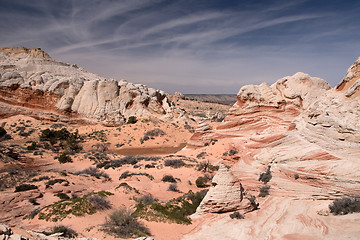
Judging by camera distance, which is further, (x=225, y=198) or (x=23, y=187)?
(x=23, y=187)

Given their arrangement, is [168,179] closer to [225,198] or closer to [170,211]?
[170,211]

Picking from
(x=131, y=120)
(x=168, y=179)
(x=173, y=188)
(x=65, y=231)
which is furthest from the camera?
(x=131, y=120)

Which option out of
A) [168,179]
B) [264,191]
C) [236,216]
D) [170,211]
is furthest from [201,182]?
[236,216]

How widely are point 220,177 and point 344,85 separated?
6878 mm

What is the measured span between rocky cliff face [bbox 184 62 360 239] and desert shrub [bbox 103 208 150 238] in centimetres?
157

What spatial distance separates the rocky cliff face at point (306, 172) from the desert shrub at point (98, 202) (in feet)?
13.7

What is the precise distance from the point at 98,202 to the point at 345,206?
9.02 meters

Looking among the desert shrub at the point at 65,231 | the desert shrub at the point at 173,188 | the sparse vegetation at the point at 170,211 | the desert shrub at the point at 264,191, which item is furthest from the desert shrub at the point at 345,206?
the desert shrub at the point at 65,231

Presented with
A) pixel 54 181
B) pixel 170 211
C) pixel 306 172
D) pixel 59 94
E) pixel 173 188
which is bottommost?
pixel 173 188

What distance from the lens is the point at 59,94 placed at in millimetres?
33750

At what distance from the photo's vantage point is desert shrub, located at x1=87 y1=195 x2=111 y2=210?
917 centimetres

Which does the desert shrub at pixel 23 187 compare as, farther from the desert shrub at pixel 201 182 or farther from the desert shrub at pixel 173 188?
the desert shrub at pixel 201 182

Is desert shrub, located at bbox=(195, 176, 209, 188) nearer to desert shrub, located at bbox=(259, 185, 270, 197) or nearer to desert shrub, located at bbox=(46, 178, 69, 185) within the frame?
desert shrub, located at bbox=(259, 185, 270, 197)

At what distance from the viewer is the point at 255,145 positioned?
11211 millimetres
